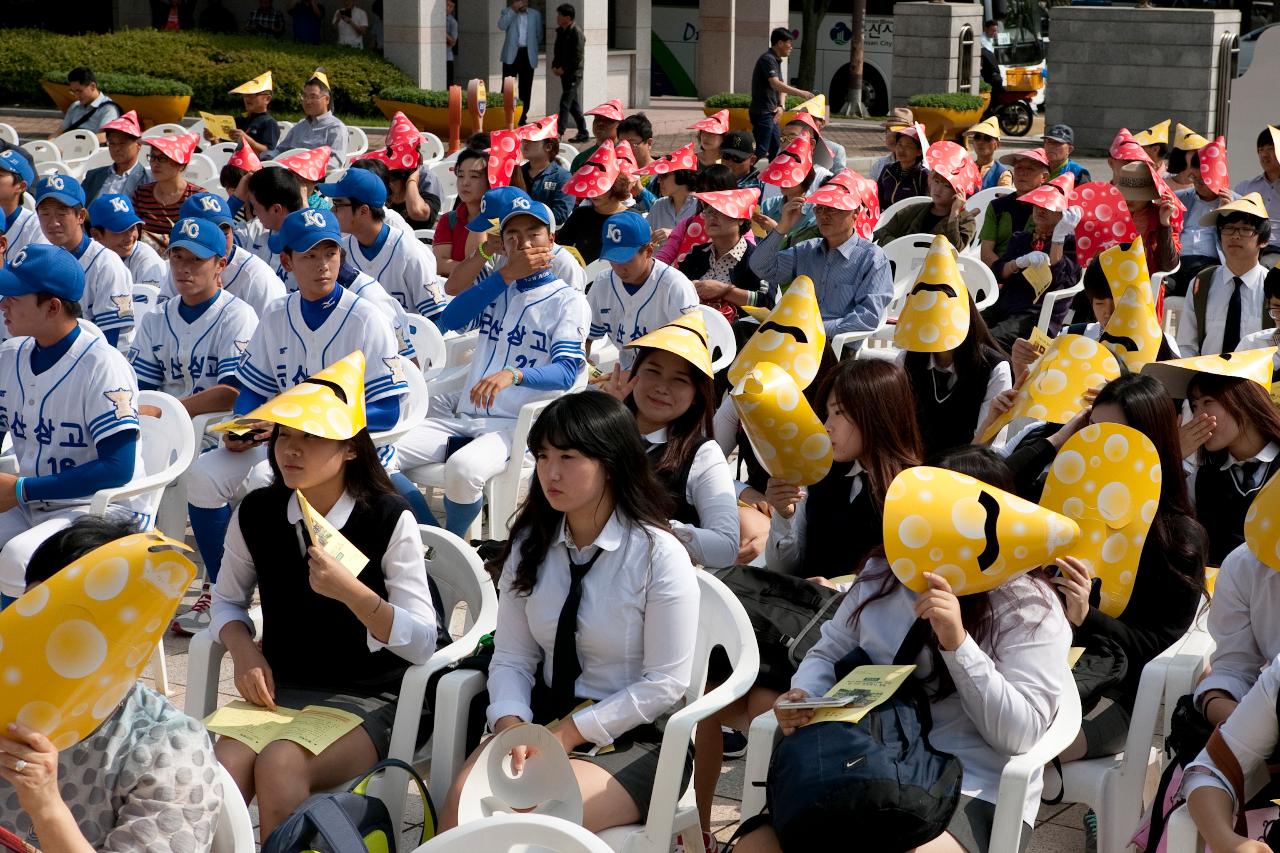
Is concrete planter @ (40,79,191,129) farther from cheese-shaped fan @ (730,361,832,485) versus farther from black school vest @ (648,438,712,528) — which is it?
cheese-shaped fan @ (730,361,832,485)

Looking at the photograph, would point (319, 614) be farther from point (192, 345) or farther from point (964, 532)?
point (192, 345)

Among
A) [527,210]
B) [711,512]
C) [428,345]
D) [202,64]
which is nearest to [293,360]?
[527,210]

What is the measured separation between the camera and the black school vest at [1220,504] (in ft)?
15.1

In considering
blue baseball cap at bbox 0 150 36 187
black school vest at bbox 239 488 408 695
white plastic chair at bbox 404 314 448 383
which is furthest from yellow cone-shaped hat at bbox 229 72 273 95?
black school vest at bbox 239 488 408 695

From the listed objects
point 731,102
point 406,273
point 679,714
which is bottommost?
point 679,714

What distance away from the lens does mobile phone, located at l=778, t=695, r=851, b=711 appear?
10.9 ft

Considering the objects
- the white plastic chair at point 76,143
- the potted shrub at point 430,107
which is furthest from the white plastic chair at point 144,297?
the potted shrub at point 430,107

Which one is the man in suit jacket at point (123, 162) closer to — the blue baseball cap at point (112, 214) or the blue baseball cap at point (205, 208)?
the blue baseball cap at point (112, 214)

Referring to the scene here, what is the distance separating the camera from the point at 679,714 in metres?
3.53

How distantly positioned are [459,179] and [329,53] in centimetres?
1404

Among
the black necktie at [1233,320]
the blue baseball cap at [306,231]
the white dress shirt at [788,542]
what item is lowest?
the white dress shirt at [788,542]

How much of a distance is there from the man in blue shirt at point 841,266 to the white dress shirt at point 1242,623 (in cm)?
412

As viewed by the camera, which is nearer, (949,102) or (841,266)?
(841,266)

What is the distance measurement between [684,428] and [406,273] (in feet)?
11.6
